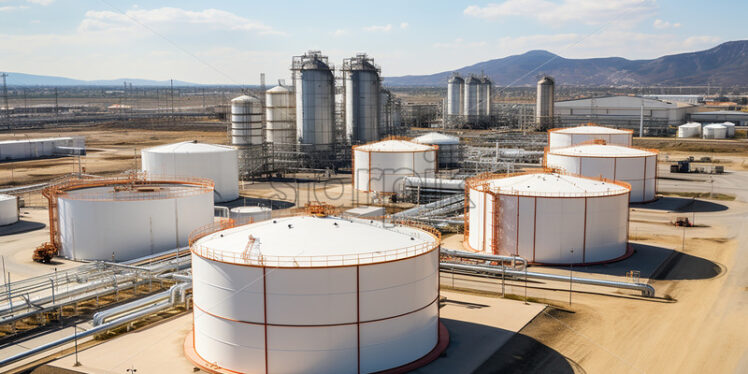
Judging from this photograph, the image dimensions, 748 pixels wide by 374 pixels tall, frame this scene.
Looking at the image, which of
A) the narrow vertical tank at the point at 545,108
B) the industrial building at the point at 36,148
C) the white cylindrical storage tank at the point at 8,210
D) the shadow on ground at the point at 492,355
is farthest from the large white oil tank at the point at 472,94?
the shadow on ground at the point at 492,355

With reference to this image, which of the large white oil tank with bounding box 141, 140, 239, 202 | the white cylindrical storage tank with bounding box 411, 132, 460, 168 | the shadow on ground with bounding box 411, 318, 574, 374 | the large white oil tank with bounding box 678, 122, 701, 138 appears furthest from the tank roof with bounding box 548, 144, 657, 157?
the large white oil tank with bounding box 678, 122, 701, 138

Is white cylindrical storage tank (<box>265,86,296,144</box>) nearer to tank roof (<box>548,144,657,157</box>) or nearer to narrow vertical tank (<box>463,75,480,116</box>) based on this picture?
tank roof (<box>548,144,657,157</box>)

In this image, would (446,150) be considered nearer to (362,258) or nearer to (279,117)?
(279,117)

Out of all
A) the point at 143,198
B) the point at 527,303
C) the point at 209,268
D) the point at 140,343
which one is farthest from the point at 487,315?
the point at 143,198

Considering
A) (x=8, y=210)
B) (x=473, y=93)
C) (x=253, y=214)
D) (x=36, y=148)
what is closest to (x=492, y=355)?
(x=253, y=214)

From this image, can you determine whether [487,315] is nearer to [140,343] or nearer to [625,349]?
[625,349]
